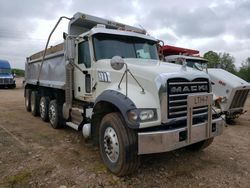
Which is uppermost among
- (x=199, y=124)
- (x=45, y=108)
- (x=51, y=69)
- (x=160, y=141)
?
(x=51, y=69)

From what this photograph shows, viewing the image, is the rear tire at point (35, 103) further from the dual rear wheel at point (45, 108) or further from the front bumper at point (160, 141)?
the front bumper at point (160, 141)

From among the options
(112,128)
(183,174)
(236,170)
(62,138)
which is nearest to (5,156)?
(62,138)

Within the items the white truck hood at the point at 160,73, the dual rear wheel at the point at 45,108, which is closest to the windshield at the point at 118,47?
the white truck hood at the point at 160,73

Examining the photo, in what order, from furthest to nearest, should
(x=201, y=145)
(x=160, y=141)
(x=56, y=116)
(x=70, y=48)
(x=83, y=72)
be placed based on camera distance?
(x=56, y=116) < (x=83, y=72) < (x=70, y=48) < (x=201, y=145) < (x=160, y=141)

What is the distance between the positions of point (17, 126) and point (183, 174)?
5.32 m

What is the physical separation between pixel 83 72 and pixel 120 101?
2068 mm

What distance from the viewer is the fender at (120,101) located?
3385 mm

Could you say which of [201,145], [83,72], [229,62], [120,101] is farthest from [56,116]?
[229,62]

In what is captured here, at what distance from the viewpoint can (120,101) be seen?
356 cm

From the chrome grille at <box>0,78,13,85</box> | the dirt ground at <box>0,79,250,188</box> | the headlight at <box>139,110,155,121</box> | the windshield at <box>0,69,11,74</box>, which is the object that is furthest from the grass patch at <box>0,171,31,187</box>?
the windshield at <box>0,69,11,74</box>

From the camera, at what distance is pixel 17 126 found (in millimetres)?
7195

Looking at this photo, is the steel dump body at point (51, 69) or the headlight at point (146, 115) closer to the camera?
the headlight at point (146, 115)

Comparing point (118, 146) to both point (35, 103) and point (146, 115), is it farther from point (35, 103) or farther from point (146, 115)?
point (35, 103)

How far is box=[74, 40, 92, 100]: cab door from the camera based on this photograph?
17.0 feet
